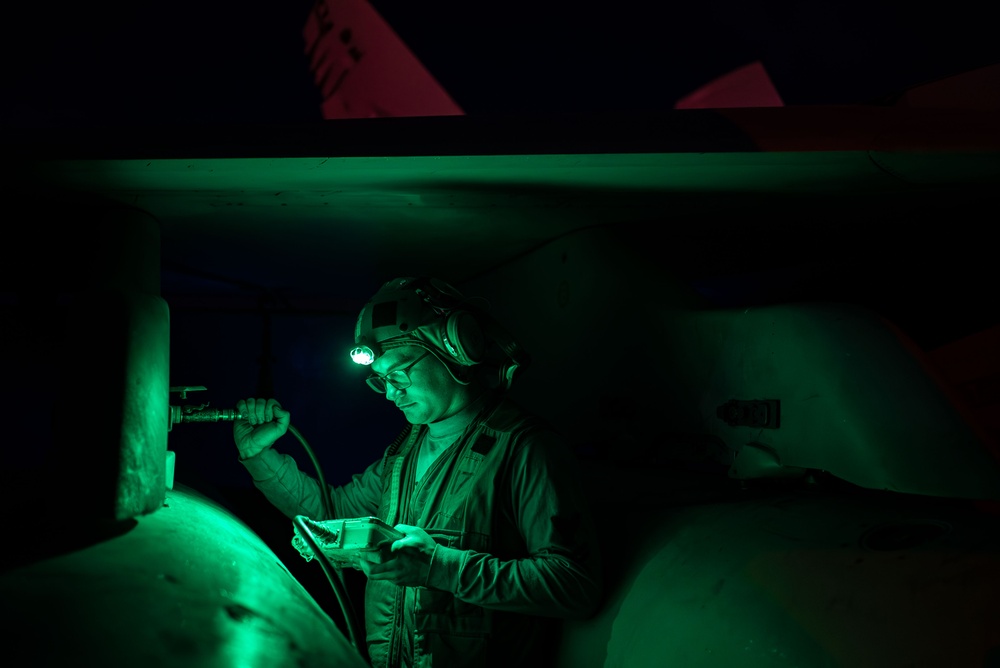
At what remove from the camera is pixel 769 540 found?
1.49m

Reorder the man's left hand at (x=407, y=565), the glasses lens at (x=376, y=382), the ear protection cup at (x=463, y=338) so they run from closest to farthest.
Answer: the man's left hand at (x=407, y=565) → the ear protection cup at (x=463, y=338) → the glasses lens at (x=376, y=382)

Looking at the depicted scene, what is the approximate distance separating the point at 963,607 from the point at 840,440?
20.2 inches

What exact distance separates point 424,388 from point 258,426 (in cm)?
69

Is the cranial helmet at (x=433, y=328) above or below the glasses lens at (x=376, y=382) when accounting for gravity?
above

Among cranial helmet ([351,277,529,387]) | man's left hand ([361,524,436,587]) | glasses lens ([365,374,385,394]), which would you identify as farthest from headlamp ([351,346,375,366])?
man's left hand ([361,524,436,587])

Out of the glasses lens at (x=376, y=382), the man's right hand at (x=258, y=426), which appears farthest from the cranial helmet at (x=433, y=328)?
the man's right hand at (x=258, y=426)

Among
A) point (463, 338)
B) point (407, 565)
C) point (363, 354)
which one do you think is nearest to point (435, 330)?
point (463, 338)

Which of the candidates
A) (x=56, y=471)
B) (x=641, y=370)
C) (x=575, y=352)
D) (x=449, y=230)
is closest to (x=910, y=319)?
(x=641, y=370)

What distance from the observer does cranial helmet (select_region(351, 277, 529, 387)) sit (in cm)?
221

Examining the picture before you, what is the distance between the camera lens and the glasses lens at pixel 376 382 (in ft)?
7.91

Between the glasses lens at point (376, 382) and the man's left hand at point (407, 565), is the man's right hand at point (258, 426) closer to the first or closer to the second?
the glasses lens at point (376, 382)

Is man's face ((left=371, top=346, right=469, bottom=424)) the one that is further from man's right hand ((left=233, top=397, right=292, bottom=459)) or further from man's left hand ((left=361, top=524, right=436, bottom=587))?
man's left hand ((left=361, top=524, right=436, bottom=587))

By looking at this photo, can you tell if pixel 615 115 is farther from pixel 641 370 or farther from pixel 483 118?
pixel 641 370

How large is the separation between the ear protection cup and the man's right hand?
2.32 feet
